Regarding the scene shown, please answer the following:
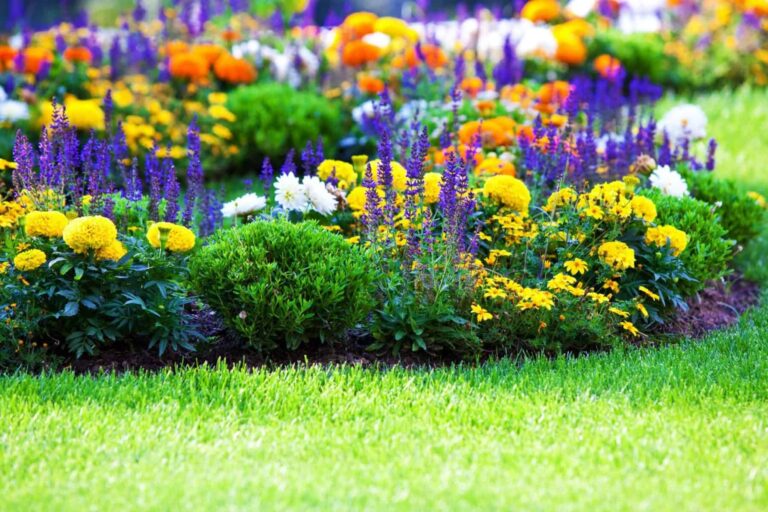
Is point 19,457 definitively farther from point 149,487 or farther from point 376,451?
point 376,451

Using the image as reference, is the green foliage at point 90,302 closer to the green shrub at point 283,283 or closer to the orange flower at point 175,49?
the green shrub at point 283,283

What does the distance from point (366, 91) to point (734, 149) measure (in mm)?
3374

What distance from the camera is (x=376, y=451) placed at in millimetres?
3480

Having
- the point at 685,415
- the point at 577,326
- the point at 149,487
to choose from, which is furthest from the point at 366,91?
the point at 149,487

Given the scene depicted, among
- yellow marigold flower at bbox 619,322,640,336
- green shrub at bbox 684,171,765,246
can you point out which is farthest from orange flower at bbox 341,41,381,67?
yellow marigold flower at bbox 619,322,640,336

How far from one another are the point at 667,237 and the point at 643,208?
0.71ft

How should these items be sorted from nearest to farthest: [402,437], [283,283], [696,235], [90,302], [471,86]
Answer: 1. [402,437]
2. [90,302]
3. [283,283]
4. [696,235]
5. [471,86]

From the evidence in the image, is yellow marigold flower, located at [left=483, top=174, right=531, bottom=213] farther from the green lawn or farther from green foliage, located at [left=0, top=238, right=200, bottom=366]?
green foliage, located at [left=0, top=238, right=200, bottom=366]

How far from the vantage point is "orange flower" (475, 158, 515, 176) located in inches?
222

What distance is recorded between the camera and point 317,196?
491 cm

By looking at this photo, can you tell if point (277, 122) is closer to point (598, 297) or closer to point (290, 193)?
point (290, 193)

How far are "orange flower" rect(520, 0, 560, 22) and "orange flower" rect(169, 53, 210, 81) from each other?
13.1 feet

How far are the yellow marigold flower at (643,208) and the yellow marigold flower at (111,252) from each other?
8.00 feet

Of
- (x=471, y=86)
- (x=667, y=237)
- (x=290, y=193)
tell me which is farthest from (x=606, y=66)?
(x=290, y=193)
